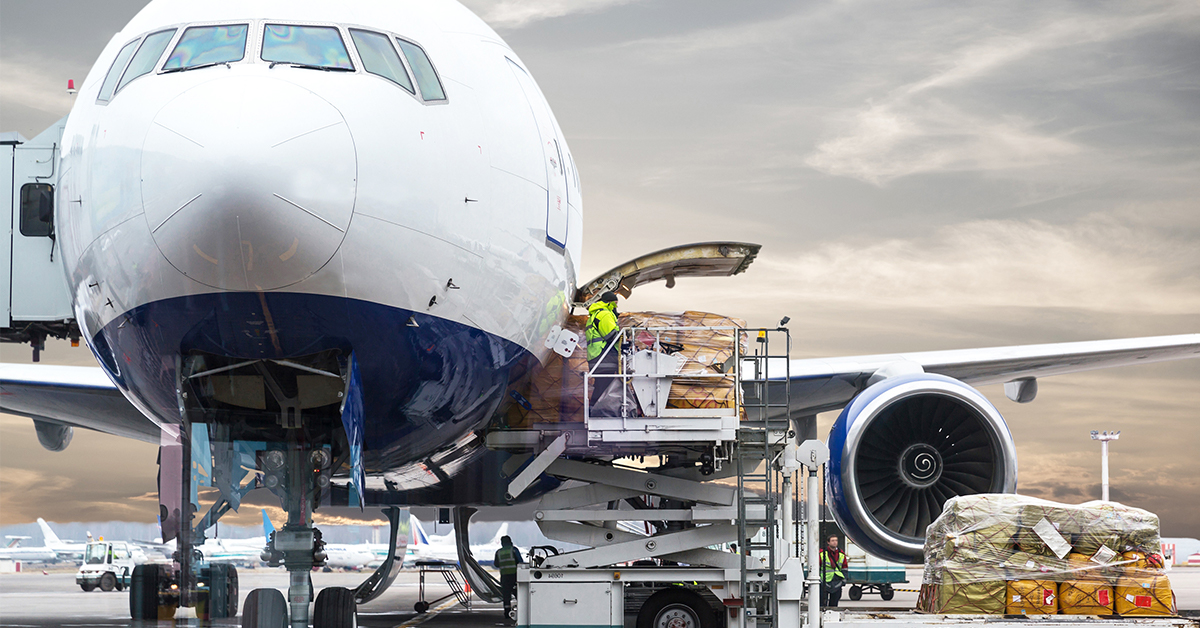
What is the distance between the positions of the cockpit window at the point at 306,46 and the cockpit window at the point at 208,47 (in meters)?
0.14

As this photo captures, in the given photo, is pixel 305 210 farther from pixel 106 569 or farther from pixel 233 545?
pixel 106 569

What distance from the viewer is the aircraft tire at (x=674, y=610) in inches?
351

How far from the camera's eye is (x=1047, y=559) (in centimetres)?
1009

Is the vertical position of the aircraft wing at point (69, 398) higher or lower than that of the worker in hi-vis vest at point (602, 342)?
lower

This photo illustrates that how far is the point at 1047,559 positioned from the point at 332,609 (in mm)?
5932

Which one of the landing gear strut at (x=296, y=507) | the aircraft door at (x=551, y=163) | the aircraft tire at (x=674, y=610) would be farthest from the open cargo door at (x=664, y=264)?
the landing gear strut at (x=296, y=507)

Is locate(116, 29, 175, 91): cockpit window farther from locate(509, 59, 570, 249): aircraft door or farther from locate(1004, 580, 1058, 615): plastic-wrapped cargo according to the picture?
locate(1004, 580, 1058, 615): plastic-wrapped cargo

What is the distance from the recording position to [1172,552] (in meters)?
67.8

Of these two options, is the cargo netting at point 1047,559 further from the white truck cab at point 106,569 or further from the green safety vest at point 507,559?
the white truck cab at point 106,569

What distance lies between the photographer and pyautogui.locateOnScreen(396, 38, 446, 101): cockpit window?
261 inches

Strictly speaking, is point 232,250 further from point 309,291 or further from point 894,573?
point 894,573

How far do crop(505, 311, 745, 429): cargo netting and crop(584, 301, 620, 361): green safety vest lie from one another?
0.24 ft

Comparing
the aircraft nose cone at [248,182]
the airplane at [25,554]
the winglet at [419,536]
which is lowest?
the airplane at [25,554]

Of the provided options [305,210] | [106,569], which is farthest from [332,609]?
[106,569]
